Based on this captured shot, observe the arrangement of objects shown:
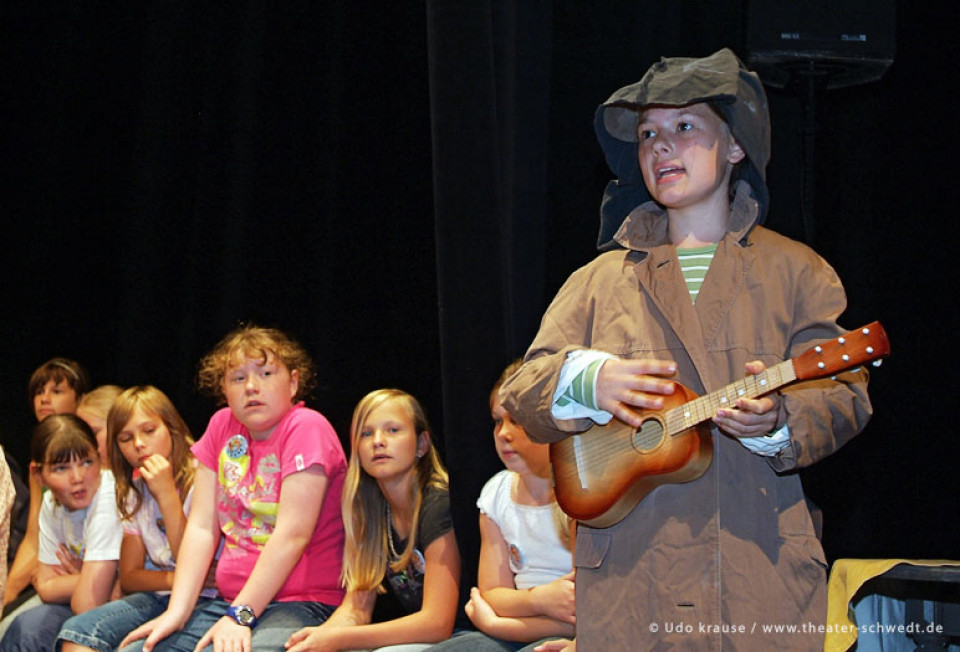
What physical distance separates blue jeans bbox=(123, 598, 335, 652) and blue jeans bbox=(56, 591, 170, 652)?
0.75 feet

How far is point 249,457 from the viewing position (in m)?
3.73

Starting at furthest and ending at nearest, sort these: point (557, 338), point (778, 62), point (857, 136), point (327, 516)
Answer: point (327, 516), point (857, 136), point (778, 62), point (557, 338)

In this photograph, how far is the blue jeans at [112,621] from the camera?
3633 millimetres

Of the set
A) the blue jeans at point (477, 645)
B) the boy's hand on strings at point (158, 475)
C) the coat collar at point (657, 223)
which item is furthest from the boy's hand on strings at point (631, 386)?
the boy's hand on strings at point (158, 475)

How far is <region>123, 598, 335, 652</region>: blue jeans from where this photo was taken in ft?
10.9

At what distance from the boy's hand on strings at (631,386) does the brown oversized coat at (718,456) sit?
0.35ft

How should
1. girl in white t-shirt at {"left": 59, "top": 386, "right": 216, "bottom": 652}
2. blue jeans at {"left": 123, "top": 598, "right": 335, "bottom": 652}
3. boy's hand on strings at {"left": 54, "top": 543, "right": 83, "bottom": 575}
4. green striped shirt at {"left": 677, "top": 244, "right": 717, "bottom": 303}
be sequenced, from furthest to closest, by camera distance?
boy's hand on strings at {"left": 54, "top": 543, "right": 83, "bottom": 575} < girl in white t-shirt at {"left": 59, "top": 386, "right": 216, "bottom": 652} < blue jeans at {"left": 123, "top": 598, "right": 335, "bottom": 652} < green striped shirt at {"left": 677, "top": 244, "right": 717, "bottom": 303}

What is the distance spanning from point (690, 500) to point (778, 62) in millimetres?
1817

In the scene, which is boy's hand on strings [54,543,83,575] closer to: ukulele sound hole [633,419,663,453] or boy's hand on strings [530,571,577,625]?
boy's hand on strings [530,571,577,625]

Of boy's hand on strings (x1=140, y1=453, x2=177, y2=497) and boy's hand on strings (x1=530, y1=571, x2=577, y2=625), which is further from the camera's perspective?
boy's hand on strings (x1=140, y1=453, x2=177, y2=497)

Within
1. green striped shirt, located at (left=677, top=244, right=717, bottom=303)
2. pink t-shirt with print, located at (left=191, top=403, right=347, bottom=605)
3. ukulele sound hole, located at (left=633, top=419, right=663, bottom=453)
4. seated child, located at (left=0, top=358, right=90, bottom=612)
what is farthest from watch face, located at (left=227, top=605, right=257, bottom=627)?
green striped shirt, located at (left=677, top=244, right=717, bottom=303)

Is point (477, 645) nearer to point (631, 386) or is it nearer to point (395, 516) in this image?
point (395, 516)

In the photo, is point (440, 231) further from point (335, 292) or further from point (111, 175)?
point (111, 175)

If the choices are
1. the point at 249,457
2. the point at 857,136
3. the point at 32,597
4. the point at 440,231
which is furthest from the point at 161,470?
the point at 857,136
